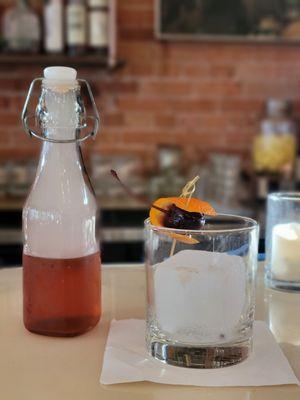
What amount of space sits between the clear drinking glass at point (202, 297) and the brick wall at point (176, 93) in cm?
201

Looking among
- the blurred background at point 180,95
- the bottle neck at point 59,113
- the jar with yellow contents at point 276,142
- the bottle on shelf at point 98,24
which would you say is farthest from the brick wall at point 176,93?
the bottle neck at point 59,113

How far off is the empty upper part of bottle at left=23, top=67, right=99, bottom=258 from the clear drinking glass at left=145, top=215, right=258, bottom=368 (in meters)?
0.11

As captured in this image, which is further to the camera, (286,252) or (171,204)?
(286,252)

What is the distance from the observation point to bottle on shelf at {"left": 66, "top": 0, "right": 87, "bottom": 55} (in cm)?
228

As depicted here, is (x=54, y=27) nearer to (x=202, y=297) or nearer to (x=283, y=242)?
(x=283, y=242)

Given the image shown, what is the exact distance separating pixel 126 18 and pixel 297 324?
2.06 metres

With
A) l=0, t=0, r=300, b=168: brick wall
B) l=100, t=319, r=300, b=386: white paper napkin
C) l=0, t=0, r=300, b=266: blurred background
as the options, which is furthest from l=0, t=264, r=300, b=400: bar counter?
l=0, t=0, r=300, b=168: brick wall

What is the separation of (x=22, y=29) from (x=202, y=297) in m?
1.98

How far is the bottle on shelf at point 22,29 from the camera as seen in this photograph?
2307mm

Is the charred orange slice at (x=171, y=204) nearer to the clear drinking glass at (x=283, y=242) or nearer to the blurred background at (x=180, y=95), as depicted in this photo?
the clear drinking glass at (x=283, y=242)

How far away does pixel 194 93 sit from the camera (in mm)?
2588

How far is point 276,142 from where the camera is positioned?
2.42 meters

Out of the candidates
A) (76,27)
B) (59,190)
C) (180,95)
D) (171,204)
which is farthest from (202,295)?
(180,95)

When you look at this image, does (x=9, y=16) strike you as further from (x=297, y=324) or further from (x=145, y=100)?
(x=297, y=324)
